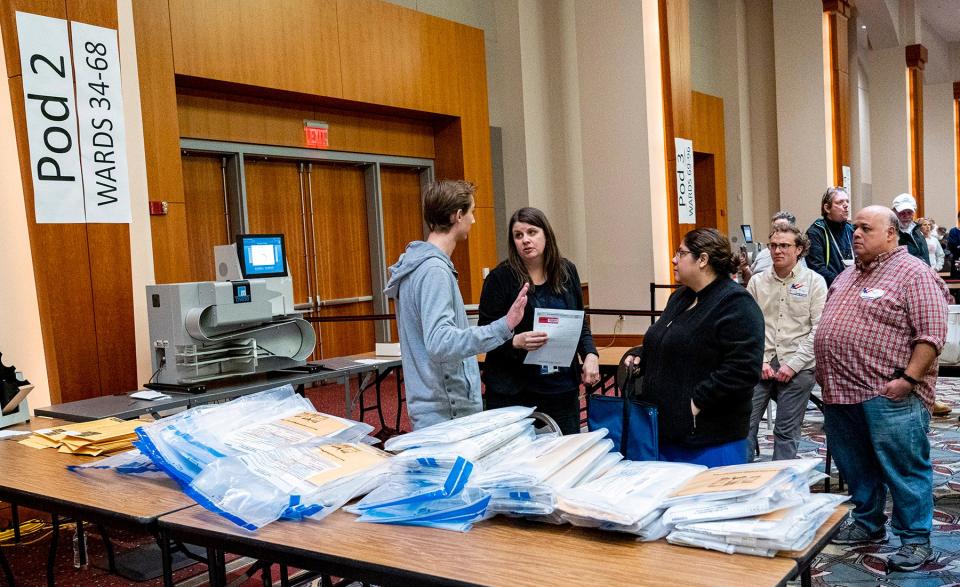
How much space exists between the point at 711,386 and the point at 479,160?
243 inches

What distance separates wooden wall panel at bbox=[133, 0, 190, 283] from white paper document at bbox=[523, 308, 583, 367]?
350cm

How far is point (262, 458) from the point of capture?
1736 millimetres

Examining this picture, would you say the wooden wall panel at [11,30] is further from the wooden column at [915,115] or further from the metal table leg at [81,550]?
the wooden column at [915,115]

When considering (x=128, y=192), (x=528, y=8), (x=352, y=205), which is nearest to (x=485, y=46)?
(x=528, y=8)

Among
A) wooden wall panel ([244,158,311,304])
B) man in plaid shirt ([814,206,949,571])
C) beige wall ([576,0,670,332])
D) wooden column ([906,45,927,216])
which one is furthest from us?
wooden column ([906,45,927,216])

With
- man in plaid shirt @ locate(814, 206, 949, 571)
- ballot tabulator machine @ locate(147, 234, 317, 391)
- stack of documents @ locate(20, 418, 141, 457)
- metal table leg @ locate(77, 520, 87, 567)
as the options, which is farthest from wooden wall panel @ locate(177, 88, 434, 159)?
man in plaid shirt @ locate(814, 206, 949, 571)

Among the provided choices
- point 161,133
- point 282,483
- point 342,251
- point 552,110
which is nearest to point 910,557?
point 282,483

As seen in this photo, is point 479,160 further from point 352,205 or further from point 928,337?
point 928,337

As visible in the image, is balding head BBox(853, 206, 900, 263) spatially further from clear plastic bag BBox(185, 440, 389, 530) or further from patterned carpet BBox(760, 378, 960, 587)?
clear plastic bag BBox(185, 440, 389, 530)

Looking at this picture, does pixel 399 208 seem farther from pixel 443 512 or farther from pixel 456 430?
pixel 443 512

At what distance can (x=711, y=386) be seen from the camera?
2523mm

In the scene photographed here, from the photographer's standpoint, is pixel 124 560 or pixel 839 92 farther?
pixel 839 92

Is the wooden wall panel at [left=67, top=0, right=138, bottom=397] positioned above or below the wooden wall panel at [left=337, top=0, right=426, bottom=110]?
below

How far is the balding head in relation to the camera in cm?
299
